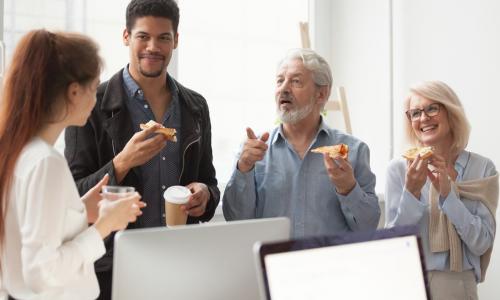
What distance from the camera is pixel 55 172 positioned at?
3.86 feet

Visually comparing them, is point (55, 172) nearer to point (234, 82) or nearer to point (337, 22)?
point (234, 82)

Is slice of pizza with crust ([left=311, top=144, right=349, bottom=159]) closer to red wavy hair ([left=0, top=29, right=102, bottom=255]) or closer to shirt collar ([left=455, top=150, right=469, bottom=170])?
shirt collar ([left=455, top=150, right=469, bottom=170])

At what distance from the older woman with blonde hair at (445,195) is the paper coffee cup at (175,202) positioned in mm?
808

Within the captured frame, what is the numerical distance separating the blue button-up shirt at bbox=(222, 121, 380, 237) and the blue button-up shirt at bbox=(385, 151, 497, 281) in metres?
0.09

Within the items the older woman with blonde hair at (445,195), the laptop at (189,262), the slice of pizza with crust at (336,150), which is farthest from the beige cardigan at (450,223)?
the laptop at (189,262)

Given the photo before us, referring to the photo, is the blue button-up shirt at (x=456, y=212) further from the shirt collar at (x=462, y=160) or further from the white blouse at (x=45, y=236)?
the white blouse at (x=45, y=236)

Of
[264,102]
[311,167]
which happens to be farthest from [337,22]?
[311,167]

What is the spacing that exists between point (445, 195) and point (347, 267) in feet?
3.67

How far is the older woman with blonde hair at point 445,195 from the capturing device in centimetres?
A: 208

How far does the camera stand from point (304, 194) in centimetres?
218

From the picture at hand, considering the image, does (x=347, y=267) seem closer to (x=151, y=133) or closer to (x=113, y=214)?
(x=113, y=214)

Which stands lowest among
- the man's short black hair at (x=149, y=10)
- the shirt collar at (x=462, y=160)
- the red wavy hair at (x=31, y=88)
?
the shirt collar at (x=462, y=160)

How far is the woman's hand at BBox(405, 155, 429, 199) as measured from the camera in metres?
2.07

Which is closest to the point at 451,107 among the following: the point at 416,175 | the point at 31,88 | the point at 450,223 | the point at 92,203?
the point at 416,175
